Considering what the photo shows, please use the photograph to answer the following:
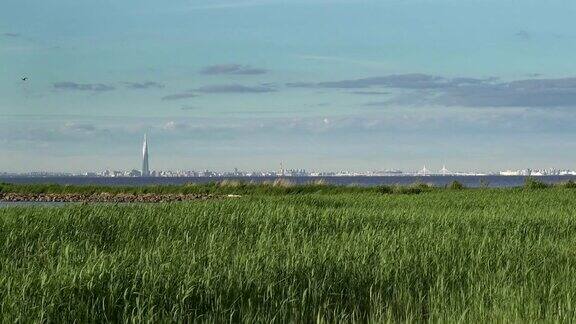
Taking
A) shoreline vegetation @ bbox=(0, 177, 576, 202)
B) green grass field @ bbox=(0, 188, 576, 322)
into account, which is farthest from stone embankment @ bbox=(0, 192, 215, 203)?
green grass field @ bbox=(0, 188, 576, 322)

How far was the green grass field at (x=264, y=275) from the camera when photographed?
972cm

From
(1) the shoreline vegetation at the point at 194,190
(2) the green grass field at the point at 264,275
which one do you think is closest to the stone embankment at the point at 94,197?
(1) the shoreline vegetation at the point at 194,190

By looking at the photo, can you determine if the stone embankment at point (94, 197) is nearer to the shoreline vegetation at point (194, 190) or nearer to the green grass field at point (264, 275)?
the shoreline vegetation at point (194, 190)

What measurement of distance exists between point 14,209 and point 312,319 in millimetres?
12034

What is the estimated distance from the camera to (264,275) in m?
11.3

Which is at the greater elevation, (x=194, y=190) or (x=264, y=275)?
(x=194, y=190)

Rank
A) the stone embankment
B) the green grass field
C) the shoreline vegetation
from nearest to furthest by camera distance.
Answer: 1. the green grass field
2. the shoreline vegetation
3. the stone embankment

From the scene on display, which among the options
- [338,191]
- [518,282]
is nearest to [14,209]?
[518,282]

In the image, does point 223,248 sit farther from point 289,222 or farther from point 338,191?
point 338,191

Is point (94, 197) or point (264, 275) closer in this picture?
point (264, 275)

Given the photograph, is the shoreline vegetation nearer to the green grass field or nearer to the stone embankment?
the stone embankment

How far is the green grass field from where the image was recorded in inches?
383

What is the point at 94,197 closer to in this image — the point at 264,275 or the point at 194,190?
the point at 194,190

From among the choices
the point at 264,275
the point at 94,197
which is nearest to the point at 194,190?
the point at 94,197
